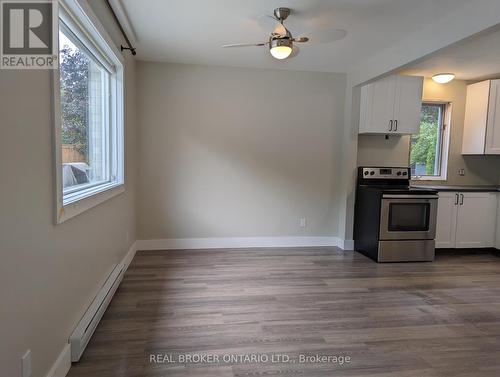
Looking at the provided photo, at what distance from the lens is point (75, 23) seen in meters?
2.12

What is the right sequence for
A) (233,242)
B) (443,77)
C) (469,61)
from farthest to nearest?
(233,242), (443,77), (469,61)

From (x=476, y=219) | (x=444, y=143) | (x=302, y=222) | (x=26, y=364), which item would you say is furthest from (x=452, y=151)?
(x=26, y=364)

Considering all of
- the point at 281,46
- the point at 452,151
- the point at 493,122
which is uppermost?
the point at 281,46

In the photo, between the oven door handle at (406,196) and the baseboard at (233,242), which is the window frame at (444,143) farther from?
the baseboard at (233,242)

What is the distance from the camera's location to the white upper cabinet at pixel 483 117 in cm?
459

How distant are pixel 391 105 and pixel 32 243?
4.33 meters

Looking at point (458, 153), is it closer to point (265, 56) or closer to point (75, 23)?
point (265, 56)

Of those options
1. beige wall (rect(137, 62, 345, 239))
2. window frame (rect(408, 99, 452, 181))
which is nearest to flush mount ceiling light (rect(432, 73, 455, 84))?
window frame (rect(408, 99, 452, 181))

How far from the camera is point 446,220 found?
4551 mm

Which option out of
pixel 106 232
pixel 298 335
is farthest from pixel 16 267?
pixel 298 335

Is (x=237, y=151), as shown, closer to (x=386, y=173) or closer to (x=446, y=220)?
(x=386, y=173)

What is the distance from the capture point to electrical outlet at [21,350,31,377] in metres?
1.40

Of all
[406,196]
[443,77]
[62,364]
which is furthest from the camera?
[443,77]

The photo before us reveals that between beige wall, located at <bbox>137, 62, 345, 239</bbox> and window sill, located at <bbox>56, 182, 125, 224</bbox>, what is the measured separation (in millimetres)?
1461
